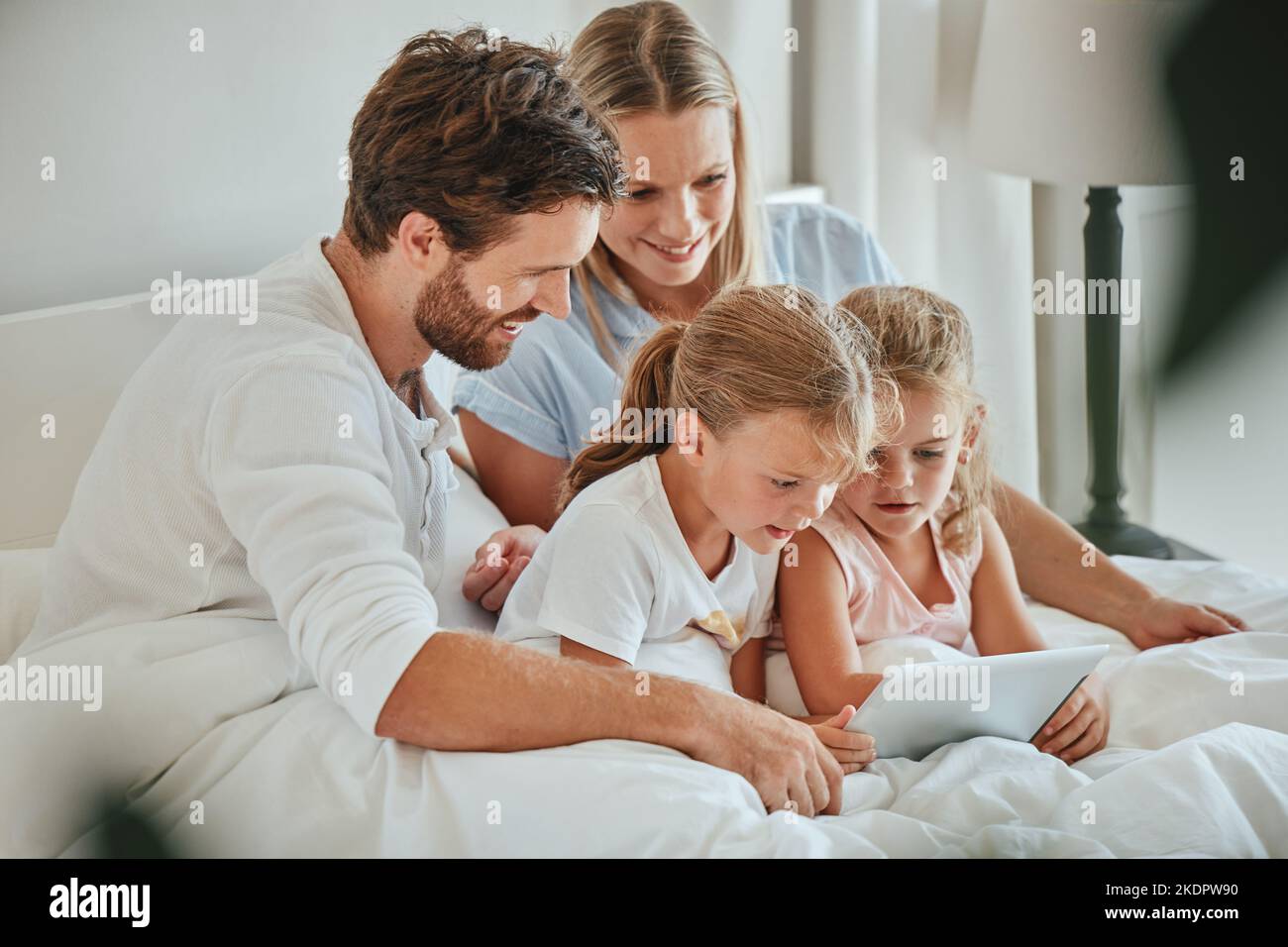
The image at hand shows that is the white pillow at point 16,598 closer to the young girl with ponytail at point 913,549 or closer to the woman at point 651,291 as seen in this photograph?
the woman at point 651,291

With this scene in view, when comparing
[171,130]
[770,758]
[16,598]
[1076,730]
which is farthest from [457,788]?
[171,130]

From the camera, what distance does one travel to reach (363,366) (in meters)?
1.09

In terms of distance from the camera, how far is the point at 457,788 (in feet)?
3.17

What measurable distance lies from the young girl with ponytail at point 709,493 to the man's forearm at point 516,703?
99 millimetres

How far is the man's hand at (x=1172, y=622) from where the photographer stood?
1.39 metres

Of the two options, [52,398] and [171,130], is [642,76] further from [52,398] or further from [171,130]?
[52,398]

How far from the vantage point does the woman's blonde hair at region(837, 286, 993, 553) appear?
125 centimetres

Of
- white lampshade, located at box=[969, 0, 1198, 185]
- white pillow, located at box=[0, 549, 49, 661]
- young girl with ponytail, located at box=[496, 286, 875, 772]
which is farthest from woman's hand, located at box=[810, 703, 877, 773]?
white lampshade, located at box=[969, 0, 1198, 185]

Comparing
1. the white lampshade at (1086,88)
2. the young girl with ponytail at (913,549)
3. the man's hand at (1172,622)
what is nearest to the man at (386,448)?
the young girl with ponytail at (913,549)

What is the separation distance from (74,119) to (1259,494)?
69.6 inches

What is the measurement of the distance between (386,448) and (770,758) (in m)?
0.42
